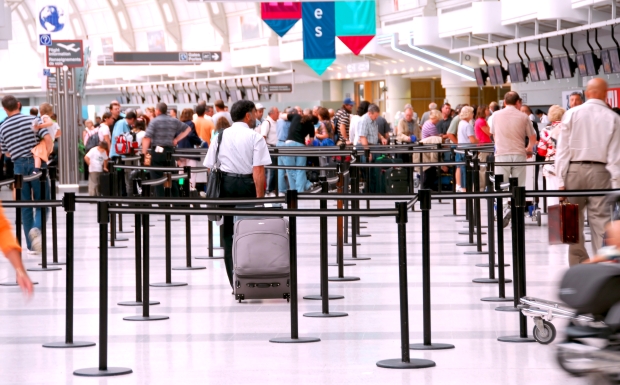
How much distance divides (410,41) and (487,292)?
70.3 ft

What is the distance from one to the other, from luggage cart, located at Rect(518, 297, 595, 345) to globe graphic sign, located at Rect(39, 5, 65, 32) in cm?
1951

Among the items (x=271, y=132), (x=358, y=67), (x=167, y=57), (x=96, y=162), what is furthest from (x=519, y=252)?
(x=167, y=57)

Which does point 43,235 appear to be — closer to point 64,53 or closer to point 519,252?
point 519,252

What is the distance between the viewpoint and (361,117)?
781 inches

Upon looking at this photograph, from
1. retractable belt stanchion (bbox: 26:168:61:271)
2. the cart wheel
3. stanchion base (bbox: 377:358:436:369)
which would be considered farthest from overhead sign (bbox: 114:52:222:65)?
stanchion base (bbox: 377:358:436:369)

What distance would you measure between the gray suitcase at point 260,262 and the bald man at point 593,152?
2335 mm

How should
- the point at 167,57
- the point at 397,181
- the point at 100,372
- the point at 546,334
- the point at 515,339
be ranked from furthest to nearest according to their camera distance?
the point at 167,57 → the point at 397,181 → the point at 515,339 → the point at 546,334 → the point at 100,372

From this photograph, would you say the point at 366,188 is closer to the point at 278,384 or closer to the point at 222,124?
the point at 222,124

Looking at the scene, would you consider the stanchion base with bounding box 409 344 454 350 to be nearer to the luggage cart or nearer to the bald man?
the luggage cart

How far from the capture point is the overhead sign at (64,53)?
23688 millimetres

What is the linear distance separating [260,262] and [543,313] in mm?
2844

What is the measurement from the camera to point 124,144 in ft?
62.7

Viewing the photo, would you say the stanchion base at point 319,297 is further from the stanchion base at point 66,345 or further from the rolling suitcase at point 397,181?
the rolling suitcase at point 397,181

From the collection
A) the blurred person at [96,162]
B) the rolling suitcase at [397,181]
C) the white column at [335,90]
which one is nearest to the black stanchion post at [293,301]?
the blurred person at [96,162]
